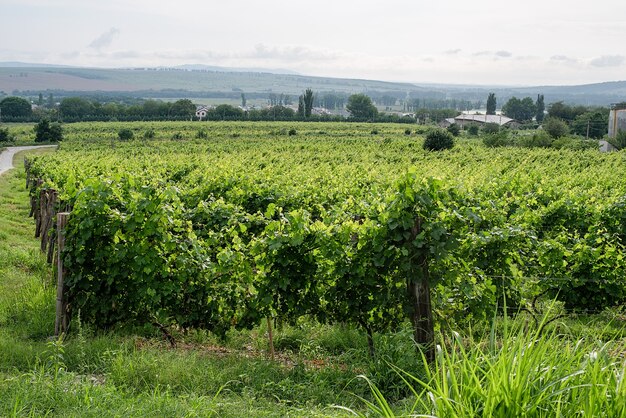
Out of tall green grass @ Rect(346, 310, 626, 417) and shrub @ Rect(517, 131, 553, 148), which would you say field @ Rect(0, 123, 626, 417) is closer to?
tall green grass @ Rect(346, 310, 626, 417)

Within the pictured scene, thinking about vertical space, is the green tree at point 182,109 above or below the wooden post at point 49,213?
above

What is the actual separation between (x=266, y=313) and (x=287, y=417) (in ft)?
8.04

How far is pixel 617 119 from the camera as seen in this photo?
230 feet

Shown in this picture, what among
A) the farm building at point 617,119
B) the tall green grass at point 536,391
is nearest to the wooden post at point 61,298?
the tall green grass at point 536,391

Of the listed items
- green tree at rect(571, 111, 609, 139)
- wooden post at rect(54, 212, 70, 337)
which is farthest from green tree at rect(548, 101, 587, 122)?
wooden post at rect(54, 212, 70, 337)

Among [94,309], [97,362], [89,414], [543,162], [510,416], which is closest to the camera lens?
[510,416]

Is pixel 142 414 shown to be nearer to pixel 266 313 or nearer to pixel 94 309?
pixel 266 313

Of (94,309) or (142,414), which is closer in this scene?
(142,414)

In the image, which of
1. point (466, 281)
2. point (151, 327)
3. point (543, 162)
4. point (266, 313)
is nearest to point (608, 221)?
point (466, 281)

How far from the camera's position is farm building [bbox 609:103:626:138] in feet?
227

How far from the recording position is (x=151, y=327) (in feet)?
24.9

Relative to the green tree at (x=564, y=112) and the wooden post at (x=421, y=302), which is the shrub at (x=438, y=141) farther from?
the green tree at (x=564, y=112)

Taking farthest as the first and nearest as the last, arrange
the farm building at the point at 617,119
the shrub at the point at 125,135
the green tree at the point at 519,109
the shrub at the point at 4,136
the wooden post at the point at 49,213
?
the green tree at the point at 519,109 < the shrub at the point at 125,135 < the farm building at the point at 617,119 < the shrub at the point at 4,136 < the wooden post at the point at 49,213

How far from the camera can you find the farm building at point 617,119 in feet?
227
